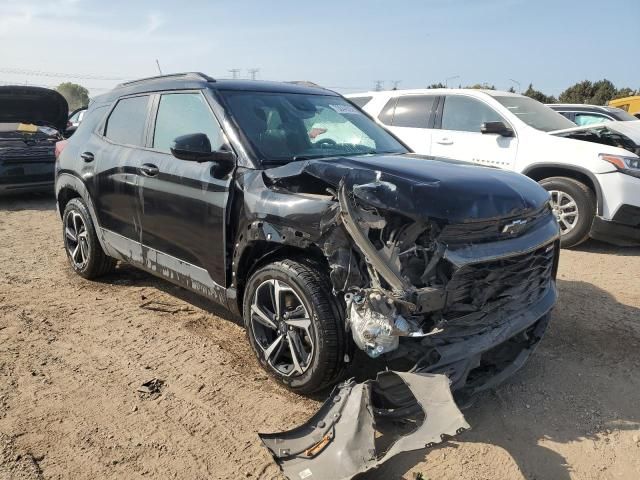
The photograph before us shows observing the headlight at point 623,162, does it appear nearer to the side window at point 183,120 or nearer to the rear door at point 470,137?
the rear door at point 470,137

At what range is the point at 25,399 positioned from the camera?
3.16 meters

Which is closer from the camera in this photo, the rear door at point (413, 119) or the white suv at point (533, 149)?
the white suv at point (533, 149)

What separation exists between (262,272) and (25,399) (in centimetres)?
161

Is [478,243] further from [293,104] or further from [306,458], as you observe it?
[293,104]

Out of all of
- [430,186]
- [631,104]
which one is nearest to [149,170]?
[430,186]

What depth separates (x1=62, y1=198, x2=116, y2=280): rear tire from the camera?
4.97 metres

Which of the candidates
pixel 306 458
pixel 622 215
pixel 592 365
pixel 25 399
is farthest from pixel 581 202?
pixel 25 399

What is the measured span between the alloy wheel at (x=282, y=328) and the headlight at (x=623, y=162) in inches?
192

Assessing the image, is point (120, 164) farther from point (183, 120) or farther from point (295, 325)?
point (295, 325)

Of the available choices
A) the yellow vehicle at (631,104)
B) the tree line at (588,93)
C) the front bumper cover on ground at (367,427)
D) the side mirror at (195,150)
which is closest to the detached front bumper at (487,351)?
the front bumper cover on ground at (367,427)

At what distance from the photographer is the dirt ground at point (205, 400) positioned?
102 inches

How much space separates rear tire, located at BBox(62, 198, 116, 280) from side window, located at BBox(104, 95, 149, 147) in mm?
853

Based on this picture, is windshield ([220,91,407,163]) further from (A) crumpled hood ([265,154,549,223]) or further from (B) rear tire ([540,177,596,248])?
(B) rear tire ([540,177,596,248])

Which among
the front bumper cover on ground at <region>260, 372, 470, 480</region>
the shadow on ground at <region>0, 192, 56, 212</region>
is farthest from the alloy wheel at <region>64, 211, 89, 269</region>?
the shadow on ground at <region>0, 192, 56, 212</region>
